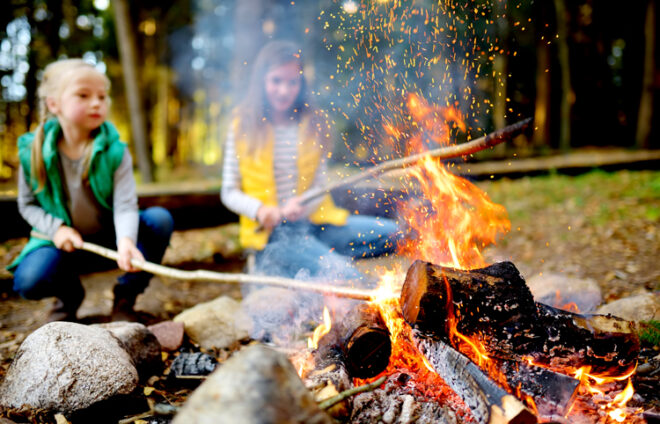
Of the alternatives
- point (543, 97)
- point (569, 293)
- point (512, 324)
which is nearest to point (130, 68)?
point (569, 293)

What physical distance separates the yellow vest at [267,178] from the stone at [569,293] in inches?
69.4

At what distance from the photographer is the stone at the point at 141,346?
241 cm

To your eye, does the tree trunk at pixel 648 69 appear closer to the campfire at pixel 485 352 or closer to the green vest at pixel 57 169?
the campfire at pixel 485 352

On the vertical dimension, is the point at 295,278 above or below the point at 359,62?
below

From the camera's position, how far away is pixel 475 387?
1.74 m

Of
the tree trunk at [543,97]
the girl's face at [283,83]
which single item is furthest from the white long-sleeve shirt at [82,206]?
the tree trunk at [543,97]

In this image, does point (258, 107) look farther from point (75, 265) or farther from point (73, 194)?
point (75, 265)

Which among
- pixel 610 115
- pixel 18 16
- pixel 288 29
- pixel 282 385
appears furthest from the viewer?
pixel 610 115

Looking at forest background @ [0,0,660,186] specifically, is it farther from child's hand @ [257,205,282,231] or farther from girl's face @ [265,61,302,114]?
child's hand @ [257,205,282,231]

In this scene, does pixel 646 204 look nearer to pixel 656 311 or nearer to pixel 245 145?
pixel 656 311

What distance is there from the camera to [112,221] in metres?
3.28

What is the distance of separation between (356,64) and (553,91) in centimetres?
2276

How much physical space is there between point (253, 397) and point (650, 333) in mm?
2468

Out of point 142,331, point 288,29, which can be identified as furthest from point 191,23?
point 142,331
